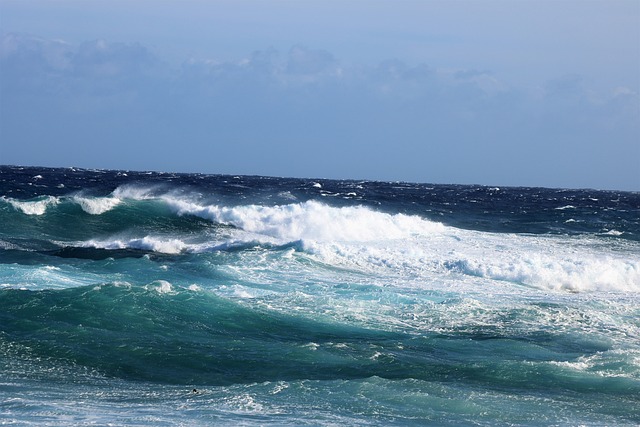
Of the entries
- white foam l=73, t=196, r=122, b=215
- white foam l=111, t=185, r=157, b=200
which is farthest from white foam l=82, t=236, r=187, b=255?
white foam l=111, t=185, r=157, b=200

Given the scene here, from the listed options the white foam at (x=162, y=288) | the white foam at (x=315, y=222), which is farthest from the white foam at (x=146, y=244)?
the white foam at (x=162, y=288)

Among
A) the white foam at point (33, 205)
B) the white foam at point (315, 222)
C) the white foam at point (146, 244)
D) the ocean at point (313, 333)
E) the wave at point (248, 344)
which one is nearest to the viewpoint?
the ocean at point (313, 333)

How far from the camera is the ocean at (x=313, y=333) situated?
1052 centimetres

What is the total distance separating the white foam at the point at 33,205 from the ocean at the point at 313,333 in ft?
11.2

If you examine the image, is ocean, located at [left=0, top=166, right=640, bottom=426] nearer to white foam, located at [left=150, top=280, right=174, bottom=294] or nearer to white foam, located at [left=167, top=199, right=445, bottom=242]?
white foam, located at [left=150, top=280, right=174, bottom=294]

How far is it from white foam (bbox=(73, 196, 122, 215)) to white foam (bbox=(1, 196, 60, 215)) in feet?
3.44

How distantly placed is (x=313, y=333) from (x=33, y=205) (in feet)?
73.1

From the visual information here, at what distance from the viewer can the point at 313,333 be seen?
48.2ft

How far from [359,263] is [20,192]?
3062 cm

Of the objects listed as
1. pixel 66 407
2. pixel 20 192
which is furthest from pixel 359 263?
pixel 20 192

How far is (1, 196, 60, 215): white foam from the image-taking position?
3331cm

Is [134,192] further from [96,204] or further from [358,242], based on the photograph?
[358,242]

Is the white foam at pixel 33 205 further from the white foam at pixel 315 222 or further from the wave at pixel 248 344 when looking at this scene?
the wave at pixel 248 344

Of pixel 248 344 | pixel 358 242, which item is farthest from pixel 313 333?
pixel 358 242
